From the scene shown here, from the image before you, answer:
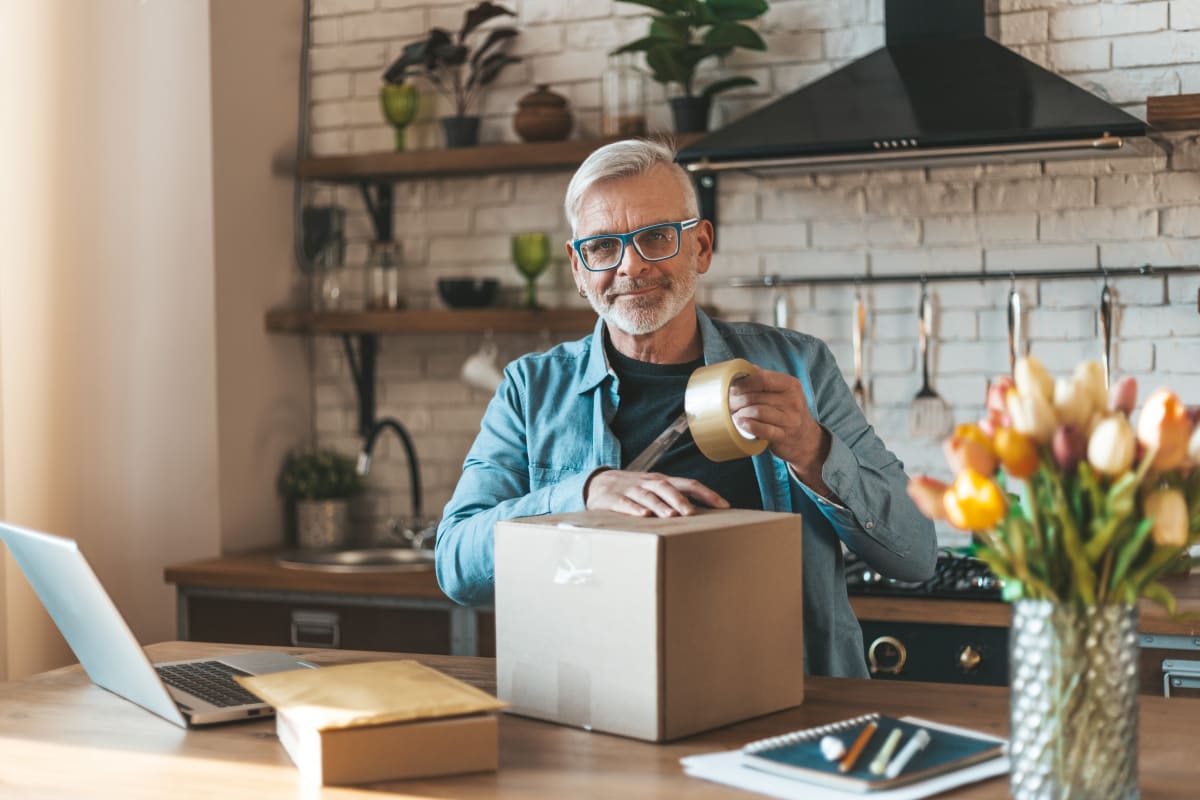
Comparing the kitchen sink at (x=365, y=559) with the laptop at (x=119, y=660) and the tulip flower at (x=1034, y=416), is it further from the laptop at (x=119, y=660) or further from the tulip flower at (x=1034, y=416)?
the tulip flower at (x=1034, y=416)

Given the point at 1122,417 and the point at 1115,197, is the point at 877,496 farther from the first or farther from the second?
the point at 1115,197

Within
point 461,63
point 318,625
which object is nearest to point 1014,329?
point 461,63

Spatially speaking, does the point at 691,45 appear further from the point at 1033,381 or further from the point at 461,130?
the point at 1033,381

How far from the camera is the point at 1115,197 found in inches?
123

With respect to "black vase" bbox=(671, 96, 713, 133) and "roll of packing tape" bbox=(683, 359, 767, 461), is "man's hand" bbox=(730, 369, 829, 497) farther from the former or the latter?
"black vase" bbox=(671, 96, 713, 133)

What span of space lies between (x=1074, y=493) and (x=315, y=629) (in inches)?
95.1

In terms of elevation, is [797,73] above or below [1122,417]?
above

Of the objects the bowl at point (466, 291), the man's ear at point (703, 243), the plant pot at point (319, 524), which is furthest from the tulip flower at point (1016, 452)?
the plant pot at point (319, 524)

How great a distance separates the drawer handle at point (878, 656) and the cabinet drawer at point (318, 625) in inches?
37.6

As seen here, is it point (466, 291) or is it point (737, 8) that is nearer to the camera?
point (737, 8)

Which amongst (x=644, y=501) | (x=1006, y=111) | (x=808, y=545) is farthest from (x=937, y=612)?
(x=644, y=501)

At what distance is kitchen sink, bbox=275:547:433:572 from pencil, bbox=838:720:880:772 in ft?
6.75

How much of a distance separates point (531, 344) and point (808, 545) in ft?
5.83

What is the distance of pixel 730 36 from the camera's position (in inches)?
128
